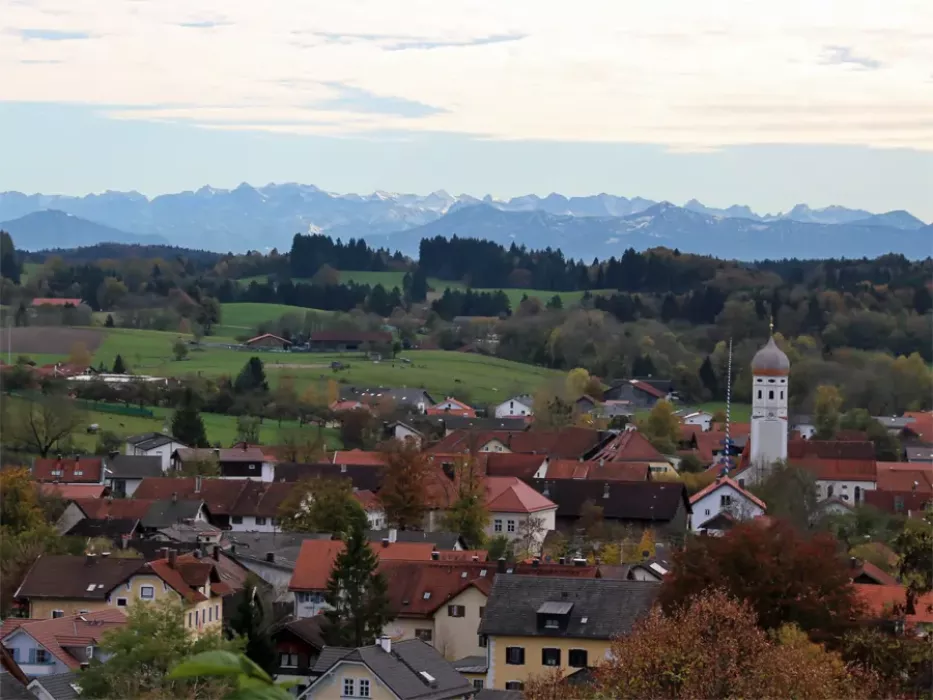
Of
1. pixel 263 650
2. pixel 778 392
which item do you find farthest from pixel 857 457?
pixel 263 650

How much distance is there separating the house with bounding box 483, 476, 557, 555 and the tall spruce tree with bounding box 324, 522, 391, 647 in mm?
14320

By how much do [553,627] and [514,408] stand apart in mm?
58664

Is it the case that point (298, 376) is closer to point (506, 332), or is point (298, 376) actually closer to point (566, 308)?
point (506, 332)

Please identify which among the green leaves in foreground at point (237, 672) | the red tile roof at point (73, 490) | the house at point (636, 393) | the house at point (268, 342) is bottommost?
the house at point (636, 393)

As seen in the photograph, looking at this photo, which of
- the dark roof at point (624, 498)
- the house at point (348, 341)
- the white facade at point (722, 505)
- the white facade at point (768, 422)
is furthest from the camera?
the house at point (348, 341)

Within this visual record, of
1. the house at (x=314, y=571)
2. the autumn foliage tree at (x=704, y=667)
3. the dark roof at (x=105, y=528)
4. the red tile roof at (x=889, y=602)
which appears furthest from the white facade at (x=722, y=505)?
the autumn foliage tree at (x=704, y=667)

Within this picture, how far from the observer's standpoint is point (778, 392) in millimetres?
64812

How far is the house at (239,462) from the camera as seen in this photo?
58312mm

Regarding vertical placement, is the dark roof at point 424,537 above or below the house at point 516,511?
above

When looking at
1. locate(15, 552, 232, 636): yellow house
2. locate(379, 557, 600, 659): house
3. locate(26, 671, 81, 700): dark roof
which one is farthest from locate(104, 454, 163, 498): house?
locate(26, 671, 81, 700): dark roof

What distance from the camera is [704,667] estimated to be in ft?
52.3

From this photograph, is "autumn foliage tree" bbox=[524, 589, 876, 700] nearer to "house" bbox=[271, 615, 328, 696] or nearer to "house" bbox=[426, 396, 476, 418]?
"house" bbox=[271, 615, 328, 696]

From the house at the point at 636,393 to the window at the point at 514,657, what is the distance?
64581 millimetres

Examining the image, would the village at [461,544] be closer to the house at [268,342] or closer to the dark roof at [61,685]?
the dark roof at [61,685]
